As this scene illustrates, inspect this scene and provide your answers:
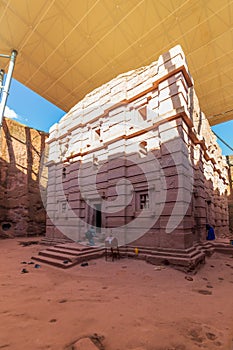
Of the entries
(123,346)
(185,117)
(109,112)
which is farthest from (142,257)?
(109,112)

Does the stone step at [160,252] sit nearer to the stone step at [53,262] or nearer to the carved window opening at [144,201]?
the carved window opening at [144,201]

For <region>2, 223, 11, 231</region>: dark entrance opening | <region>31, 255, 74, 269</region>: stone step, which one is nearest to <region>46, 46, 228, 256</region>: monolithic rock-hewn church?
<region>31, 255, 74, 269</region>: stone step

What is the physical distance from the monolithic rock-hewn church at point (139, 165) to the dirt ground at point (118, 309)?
9.82 feet

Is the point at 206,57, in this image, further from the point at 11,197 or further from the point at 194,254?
the point at 11,197

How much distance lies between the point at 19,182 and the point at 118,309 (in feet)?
65.1

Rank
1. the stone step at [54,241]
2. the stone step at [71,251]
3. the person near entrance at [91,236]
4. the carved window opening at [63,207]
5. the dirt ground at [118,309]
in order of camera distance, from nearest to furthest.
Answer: the dirt ground at [118,309], the stone step at [71,251], the person near entrance at [91,236], the stone step at [54,241], the carved window opening at [63,207]

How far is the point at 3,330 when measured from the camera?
3.16m

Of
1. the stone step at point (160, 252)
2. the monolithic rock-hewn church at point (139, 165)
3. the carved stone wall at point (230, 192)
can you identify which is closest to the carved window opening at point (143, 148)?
the monolithic rock-hewn church at point (139, 165)

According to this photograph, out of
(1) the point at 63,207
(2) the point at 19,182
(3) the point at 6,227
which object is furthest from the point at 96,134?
(3) the point at 6,227

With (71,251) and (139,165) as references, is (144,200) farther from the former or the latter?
(71,251)

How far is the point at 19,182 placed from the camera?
805 inches

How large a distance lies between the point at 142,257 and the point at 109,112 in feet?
30.7

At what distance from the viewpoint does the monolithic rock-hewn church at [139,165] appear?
899 centimetres

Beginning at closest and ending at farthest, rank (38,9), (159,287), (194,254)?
1. (159,287)
2. (194,254)
3. (38,9)
